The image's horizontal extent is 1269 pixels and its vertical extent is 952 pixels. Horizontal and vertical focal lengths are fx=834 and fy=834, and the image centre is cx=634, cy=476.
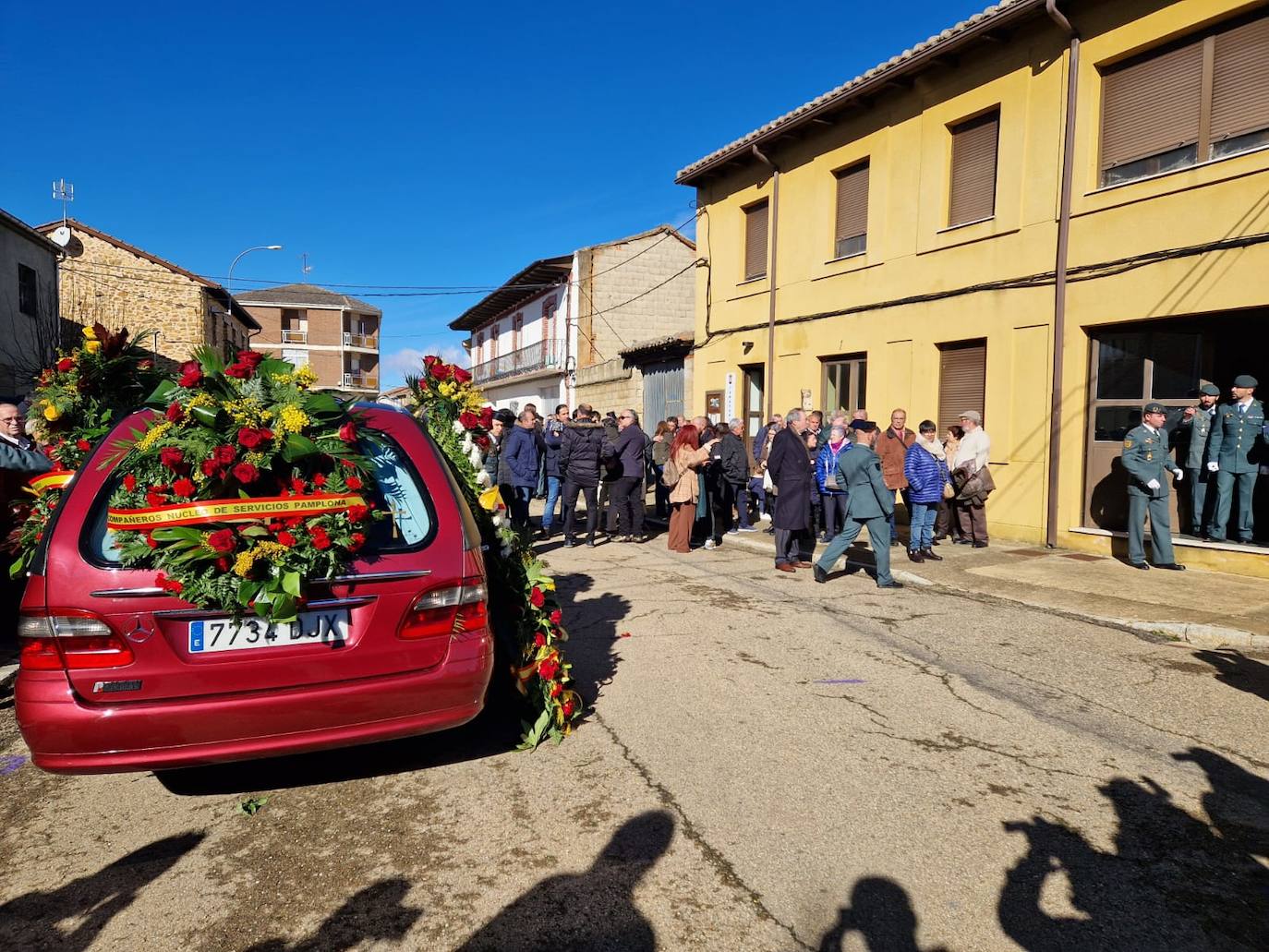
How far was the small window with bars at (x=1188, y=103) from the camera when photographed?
890 centimetres

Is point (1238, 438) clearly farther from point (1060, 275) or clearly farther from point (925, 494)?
point (925, 494)

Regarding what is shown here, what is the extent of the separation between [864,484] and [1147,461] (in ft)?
9.93

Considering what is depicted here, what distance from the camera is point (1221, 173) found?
8.98m

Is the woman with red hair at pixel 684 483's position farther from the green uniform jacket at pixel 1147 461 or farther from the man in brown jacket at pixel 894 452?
the green uniform jacket at pixel 1147 461

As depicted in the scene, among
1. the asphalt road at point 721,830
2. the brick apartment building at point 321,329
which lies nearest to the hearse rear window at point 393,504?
the asphalt road at point 721,830

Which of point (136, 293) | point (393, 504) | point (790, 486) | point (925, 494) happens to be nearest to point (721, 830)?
point (393, 504)

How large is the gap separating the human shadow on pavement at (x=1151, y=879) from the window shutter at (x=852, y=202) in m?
12.0

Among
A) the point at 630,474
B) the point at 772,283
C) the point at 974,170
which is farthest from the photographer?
the point at 772,283

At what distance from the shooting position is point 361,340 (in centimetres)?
7088

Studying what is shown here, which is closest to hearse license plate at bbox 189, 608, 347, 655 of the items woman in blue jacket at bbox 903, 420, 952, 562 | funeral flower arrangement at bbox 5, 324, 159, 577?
funeral flower arrangement at bbox 5, 324, 159, 577

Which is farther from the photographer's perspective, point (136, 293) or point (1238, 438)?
point (136, 293)

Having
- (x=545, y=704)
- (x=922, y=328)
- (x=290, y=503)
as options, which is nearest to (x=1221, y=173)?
(x=922, y=328)

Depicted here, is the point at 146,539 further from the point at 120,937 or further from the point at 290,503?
the point at 120,937

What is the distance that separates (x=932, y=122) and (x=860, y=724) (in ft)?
36.3
